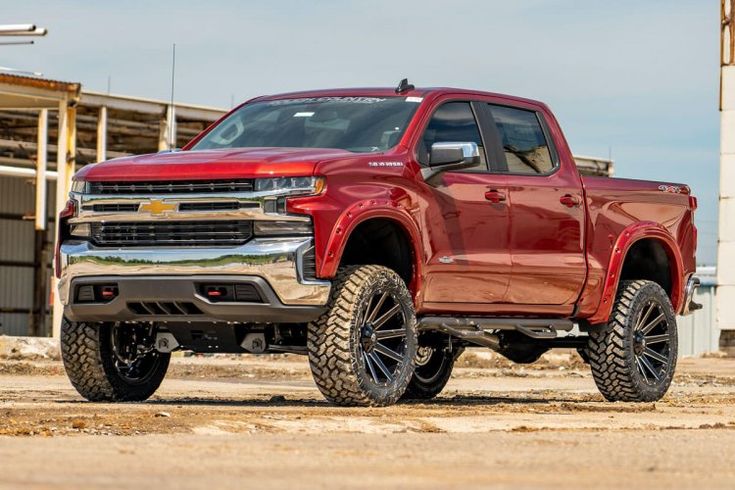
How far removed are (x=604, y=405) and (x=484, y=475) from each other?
19.8 feet

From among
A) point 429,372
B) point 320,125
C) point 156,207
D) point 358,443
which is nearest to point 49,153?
point 429,372

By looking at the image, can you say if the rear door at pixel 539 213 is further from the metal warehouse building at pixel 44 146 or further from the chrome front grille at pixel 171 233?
the metal warehouse building at pixel 44 146

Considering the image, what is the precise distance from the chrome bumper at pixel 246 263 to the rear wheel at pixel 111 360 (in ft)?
3.16

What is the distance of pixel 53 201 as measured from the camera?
46375 millimetres

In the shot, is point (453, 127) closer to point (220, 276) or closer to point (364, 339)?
point (364, 339)

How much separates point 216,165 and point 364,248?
130 centimetres

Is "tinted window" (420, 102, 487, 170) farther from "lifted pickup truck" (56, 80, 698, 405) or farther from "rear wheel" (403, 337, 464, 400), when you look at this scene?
"rear wheel" (403, 337, 464, 400)

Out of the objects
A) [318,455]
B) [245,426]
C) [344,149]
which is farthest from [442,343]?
[318,455]

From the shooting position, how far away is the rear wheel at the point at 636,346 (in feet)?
42.2

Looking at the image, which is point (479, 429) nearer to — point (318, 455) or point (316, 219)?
point (316, 219)

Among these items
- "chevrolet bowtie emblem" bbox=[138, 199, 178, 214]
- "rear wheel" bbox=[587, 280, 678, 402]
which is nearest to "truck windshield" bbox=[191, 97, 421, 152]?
"chevrolet bowtie emblem" bbox=[138, 199, 178, 214]

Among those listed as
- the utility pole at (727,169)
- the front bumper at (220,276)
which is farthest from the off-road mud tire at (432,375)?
the utility pole at (727,169)

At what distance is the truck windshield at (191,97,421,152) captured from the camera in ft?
37.3

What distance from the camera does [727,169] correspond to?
32844mm
